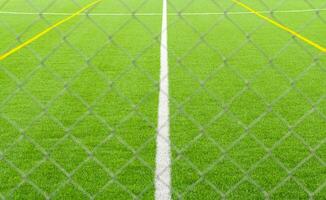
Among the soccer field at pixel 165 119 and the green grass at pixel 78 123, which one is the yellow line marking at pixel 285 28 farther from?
the green grass at pixel 78 123

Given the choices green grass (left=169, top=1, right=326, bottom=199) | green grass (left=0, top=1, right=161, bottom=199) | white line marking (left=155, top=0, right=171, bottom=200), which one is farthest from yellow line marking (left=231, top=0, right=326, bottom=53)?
white line marking (left=155, top=0, right=171, bottom=200)

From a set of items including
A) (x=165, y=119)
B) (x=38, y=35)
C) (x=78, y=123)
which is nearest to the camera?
(x=78, y=123)

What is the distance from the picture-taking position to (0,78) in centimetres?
760

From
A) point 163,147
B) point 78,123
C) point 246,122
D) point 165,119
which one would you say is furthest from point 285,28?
point 163,147

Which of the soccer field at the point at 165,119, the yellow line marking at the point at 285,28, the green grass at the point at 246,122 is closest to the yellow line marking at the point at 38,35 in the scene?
the soccer field at the point at 165,119

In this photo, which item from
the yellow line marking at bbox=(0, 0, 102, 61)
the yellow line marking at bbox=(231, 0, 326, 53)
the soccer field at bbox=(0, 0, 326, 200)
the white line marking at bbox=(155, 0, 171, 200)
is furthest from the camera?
the yellow line marking at bbox=(231, 0, 326, 53)

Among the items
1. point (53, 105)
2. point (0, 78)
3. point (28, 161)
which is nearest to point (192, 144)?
point (28, 161)

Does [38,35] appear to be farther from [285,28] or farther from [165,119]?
[165,119]

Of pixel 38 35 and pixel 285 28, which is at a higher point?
pixel 38 35

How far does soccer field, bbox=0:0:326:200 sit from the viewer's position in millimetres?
4340

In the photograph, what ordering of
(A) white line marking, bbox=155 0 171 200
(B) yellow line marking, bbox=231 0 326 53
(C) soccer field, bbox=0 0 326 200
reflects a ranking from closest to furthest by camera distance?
(A) white line marking, bbox=155 0 171 200, (C) soccer field, bbox=0 0 326 200, (B) yellow line marking, bbox=231 0 326 53

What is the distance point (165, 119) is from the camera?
6012 millimetres

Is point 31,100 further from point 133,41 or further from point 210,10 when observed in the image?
point 210,10

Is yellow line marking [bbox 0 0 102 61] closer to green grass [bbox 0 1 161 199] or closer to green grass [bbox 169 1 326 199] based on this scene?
green grass [bbox 0 1 161 199]
